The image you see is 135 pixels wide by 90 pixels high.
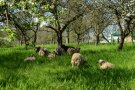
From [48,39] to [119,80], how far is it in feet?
332

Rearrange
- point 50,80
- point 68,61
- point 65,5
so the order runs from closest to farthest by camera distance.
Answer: point 50,80 → point 68,61 → point 65,5

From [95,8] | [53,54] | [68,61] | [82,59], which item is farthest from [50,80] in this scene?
[95,8]

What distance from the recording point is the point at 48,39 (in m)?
111

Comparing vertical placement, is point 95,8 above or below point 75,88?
above

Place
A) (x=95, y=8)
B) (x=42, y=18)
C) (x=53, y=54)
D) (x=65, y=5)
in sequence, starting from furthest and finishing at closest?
(x=65, y=5), (x=95, y=8), (x=53, y=54), (x=42, y=18)

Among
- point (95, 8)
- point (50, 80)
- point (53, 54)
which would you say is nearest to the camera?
point (50, 80)

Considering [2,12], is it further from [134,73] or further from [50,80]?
[134,73]

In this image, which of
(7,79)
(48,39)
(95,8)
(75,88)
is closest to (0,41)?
(7,79)

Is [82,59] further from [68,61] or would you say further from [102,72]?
[102,72]

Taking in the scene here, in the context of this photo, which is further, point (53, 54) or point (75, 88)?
point (53, 54)

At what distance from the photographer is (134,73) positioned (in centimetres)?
1140

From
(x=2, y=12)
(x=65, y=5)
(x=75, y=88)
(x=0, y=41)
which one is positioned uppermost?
(x=65, y=5)

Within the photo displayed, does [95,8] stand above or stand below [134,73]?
above

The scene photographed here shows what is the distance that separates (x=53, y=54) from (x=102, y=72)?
24.8 feet
